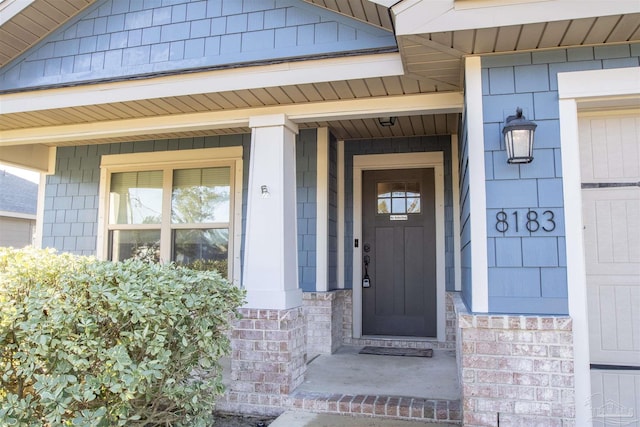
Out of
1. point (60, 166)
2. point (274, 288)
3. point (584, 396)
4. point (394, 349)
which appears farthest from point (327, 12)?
point (60, 166)

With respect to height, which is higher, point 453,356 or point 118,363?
point 118,363

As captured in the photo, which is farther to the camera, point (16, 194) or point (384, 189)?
point (16, 194)

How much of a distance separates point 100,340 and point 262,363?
55.7 inches

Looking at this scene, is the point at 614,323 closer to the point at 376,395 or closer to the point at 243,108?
the point at 376,395

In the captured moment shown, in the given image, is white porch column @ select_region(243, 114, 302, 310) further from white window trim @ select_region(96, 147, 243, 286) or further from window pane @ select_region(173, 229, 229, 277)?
window pane @ select_region(173, 229, 229, 277)

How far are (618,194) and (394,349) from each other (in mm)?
2812

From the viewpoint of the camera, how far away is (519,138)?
2.61 m

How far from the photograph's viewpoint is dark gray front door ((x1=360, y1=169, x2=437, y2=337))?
5098 millimetres

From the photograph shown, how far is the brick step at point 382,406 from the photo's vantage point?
3.08 metres

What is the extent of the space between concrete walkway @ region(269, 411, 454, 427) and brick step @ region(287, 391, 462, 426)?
42 millimetres

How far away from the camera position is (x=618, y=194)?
2.88 metres

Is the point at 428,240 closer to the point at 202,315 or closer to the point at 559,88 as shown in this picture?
the point at 559,88

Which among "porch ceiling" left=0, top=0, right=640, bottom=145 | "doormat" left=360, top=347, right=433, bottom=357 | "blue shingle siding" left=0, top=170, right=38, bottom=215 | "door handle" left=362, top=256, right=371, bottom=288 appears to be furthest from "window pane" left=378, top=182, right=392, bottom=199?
"blue shingle siding" left=0, top=170, right=38, bottom=215

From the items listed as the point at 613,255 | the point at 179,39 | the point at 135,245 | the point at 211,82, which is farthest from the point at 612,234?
the point at 135,245
